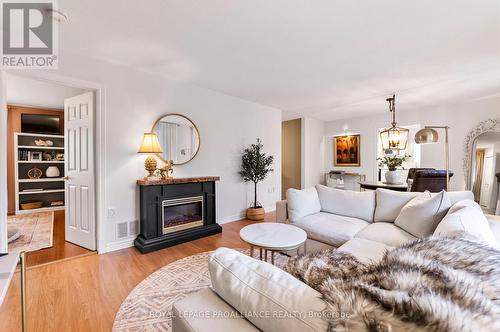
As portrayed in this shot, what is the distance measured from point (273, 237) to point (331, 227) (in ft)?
2.62

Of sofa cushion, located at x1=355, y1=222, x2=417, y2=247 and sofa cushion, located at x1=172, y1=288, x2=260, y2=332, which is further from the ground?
sofa cushion, located at x1=172, y1=288, x2=260, y2=332

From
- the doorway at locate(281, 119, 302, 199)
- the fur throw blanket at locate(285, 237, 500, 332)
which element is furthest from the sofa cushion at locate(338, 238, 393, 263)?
the doorway at locate(281, 119, 302, 199)

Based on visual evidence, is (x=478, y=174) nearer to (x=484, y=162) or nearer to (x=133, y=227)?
(x=484, y=162)

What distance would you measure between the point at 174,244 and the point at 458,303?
9.93ft

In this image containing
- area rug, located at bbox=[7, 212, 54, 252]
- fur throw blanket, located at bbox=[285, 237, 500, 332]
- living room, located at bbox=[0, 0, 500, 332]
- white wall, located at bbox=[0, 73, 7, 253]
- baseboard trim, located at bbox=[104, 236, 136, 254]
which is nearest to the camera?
fur throw blanket, located at bbox=[285, 237, 500, 332]

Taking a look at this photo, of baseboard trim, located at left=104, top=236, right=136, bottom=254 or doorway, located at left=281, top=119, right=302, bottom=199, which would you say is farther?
doorway, located at left=281, top=119, right=302, bottom=199

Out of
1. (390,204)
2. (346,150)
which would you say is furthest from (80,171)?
(346,150)

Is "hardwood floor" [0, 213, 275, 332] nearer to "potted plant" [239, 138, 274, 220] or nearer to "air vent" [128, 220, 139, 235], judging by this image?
"air vent" [128, 220, 139, 235]

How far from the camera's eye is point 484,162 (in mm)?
4188

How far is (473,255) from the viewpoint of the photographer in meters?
0.72

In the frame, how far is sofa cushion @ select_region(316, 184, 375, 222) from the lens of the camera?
8.86 ft

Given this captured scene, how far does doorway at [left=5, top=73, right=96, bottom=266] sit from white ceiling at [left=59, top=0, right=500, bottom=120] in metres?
1.08

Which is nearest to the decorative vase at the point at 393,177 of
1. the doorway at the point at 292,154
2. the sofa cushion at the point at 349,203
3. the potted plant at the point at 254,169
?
the sofa cushion at the point at 349,203

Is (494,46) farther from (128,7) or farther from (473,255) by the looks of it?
(128,7)
